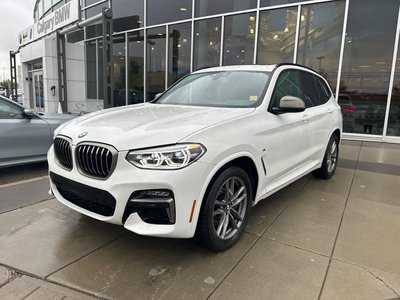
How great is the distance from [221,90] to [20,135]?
11.9 feet

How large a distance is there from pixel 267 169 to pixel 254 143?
1.34 feet

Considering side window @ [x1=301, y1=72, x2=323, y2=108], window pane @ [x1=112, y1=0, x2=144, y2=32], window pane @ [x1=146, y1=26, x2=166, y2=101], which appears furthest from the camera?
window pane @ [x1=112, y1=0, x2=144, y2=32]

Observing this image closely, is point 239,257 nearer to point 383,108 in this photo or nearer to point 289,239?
point 289,239

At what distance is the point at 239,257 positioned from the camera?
2928 mm

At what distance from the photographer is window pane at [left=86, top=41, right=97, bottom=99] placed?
16391 millimetres

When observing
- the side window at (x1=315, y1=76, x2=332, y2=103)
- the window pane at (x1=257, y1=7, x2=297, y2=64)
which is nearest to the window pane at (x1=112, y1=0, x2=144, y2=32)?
the window pane at (x1=257, y1=7, x2=297, y2=64)

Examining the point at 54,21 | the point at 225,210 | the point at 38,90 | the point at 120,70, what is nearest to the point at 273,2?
the point at 120,70

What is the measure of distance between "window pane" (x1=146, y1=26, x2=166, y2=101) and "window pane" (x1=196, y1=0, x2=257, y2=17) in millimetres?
2003

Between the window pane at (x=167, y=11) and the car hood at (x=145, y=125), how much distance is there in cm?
980

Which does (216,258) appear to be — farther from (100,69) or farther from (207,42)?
(100,69)

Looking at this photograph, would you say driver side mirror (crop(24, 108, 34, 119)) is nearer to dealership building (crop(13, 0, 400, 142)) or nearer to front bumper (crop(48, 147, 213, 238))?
front bumper (crop(48, 147, 213, 238))

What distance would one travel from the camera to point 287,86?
13.1ft

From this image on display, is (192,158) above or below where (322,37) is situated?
below

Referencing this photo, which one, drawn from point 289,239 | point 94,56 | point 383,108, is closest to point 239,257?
point 289,239
